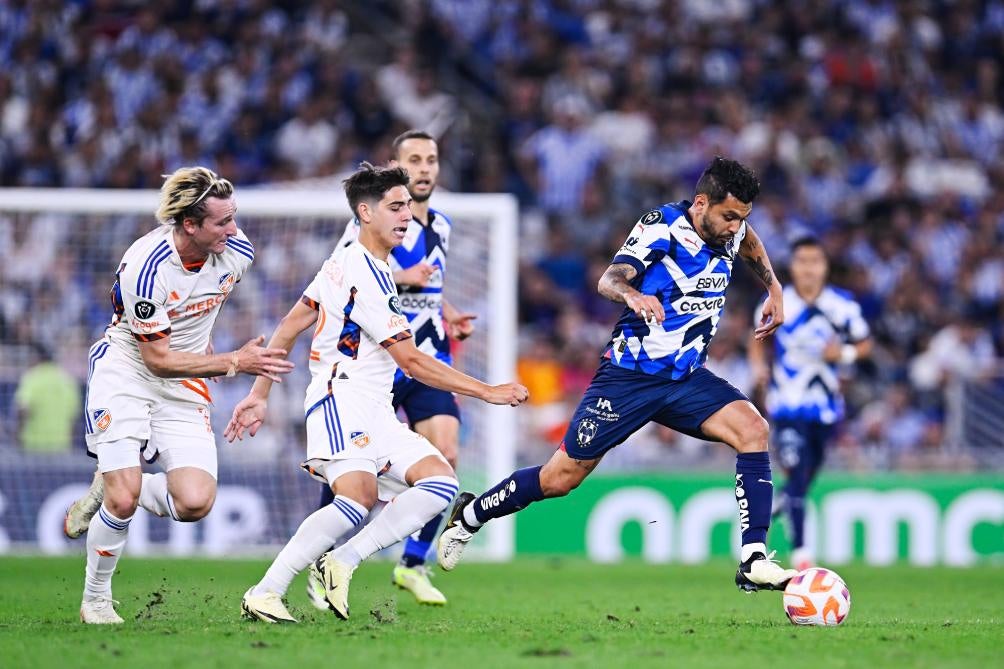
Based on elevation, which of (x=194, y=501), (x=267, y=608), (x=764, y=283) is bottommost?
(x=267, y=608)

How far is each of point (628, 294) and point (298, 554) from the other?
89.2 inches

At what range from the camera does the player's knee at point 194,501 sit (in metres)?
8.44

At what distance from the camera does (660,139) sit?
22047mm

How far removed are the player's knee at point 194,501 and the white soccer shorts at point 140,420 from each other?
0.58 ft

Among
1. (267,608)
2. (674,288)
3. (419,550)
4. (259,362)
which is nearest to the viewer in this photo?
(259,362)

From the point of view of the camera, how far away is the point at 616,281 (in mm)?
8477

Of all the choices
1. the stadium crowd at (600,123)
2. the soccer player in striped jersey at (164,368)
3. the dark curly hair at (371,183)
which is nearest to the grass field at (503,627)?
the soccer player in striped jersey at (164,368)

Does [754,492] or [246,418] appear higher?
[246,418]

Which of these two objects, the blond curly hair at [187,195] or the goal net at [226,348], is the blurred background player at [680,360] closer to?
the blond curly hair at [187,195]

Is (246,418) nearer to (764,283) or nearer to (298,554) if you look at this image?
(298,554)

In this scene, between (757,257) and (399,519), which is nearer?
(399,519)

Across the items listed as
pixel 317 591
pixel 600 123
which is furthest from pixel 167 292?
pixel 600 123

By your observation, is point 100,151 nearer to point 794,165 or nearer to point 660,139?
point 660,139

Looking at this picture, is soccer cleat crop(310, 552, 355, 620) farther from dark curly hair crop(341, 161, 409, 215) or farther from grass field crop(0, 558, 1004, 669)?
dark curly hair crop(341, 161, 409, 215)
